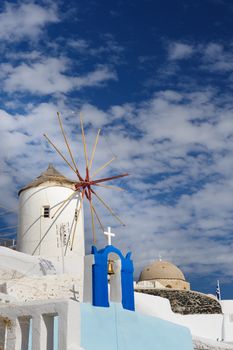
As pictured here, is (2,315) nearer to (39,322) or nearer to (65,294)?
(39,322)

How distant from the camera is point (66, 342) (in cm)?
657

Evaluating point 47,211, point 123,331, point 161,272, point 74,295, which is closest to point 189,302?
point 161,272

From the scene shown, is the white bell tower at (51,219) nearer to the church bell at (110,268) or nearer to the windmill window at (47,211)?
the windmill window at (47,211)

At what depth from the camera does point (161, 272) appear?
87.2 ft

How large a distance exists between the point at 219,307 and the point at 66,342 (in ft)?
49.0

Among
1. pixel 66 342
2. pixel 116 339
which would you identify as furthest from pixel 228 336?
pixel 66 342

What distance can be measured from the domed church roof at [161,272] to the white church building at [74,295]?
57mm

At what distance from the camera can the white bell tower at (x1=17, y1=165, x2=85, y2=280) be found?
67.6ft

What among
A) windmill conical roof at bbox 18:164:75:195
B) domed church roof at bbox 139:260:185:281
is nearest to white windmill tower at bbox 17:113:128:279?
windmill conical roof at bbox 18:164:75:195

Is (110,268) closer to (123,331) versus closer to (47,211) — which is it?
(123,331)

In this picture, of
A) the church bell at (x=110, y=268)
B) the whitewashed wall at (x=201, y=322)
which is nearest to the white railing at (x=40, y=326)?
the church bell at (x=110, y=268)

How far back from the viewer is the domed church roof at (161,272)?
1041 inches

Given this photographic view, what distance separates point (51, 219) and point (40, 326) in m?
14.4

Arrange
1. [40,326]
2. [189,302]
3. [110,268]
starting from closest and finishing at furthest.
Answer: [40,326], [110,268], [189,302]
